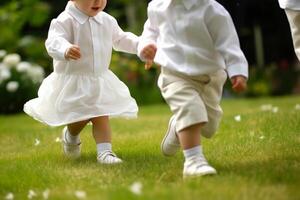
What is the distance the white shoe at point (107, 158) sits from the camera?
3.90 m

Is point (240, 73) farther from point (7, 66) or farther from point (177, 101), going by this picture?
point (7, 66)

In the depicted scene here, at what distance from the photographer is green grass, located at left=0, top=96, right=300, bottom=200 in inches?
112

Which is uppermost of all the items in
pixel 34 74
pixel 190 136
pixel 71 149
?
pixel 190 136

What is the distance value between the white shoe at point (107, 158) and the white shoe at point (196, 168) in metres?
0.76

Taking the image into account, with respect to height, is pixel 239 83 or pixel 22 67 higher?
pixel 239 83

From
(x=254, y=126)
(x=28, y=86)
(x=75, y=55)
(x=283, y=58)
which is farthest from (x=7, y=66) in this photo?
(x=283, y=58)

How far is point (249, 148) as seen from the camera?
13.3 feet

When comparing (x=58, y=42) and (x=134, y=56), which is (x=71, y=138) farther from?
(x=134, y=56)

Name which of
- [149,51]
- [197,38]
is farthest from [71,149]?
[197,38]

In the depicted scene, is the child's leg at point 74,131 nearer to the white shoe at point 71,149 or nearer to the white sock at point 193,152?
the white shoe at point 71,149

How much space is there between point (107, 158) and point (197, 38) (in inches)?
42.2

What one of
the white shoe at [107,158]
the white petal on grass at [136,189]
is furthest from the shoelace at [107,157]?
the white petal on grass at [136,189]

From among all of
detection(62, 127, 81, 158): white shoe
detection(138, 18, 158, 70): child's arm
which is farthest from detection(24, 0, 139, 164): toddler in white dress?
detection(138, 18, 158, 70): child's arm

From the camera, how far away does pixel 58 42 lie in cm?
391
